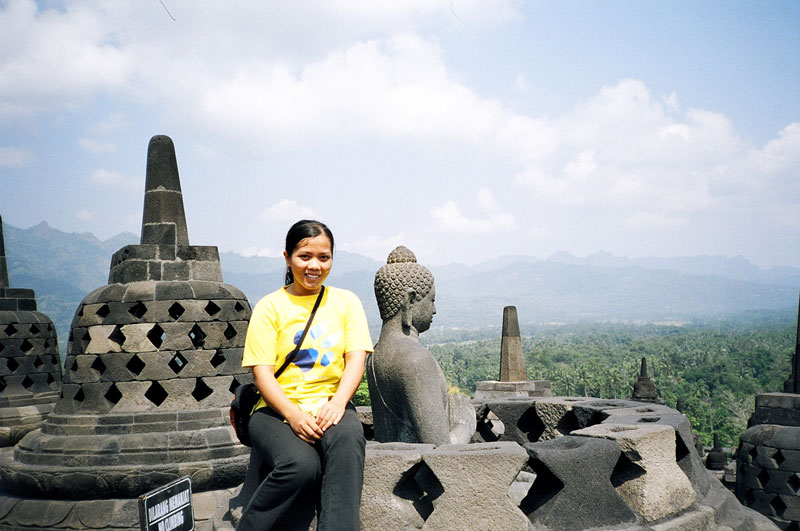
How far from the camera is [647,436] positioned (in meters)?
3.37

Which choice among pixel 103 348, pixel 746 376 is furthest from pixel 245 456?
pixel 746 376

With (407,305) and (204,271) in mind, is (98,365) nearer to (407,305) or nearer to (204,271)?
(204,271)

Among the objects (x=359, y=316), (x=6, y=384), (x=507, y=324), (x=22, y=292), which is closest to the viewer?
(x=359, y=316)

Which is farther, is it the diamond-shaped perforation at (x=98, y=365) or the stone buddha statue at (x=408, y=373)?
the diamond-shaped perforation at (x=98, y=365)

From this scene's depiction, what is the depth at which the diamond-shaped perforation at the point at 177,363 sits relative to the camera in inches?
271

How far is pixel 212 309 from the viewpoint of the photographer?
7.20 m

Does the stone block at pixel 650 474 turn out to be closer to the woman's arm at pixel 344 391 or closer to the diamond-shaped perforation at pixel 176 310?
the woman's arm at pixel 344 391

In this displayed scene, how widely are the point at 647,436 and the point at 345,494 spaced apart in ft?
5.50

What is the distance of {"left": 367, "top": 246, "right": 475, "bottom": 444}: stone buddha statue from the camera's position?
141 inches

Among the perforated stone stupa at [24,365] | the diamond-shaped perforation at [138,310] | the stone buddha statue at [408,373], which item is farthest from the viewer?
the perforated stone stupa at [24,365]

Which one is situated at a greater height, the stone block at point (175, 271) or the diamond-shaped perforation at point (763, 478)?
the stone block at point (175, 271)

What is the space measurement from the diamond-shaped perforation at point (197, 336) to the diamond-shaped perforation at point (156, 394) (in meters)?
0.57

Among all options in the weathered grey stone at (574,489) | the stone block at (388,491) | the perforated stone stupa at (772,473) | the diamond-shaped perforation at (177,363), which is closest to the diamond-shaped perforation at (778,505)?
the perforated stone stupa at (772,473)

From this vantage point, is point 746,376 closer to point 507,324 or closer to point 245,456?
point 507,324
